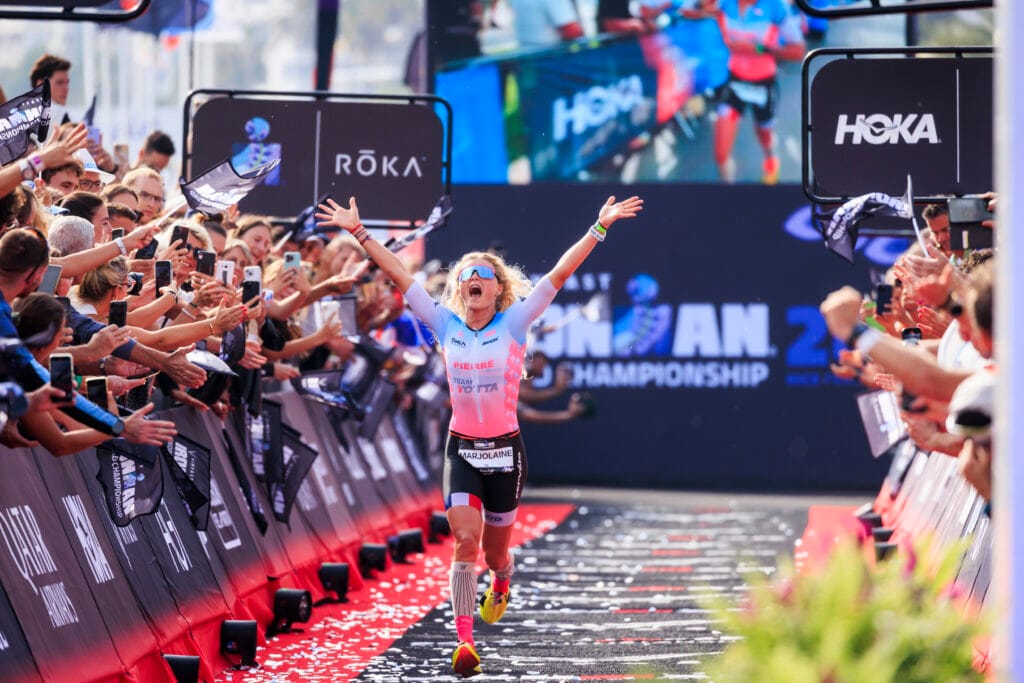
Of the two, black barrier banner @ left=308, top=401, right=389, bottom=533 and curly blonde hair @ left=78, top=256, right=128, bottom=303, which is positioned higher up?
curly blonde hair @ left=78, top=256, right=128, bottom=303

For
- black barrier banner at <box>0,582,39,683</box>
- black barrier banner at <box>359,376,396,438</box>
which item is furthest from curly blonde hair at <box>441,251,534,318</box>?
black barrier banner at <box>359,376,396,438</box>

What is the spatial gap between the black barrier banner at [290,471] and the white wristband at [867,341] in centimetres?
619

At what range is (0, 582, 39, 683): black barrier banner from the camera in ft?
21.5

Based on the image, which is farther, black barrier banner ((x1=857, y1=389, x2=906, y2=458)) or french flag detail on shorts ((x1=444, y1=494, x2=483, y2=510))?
black barrier banner ((x1=857, y1=389, x2=906, y2=458))

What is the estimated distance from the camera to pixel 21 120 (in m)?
7.83

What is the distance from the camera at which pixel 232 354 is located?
9586 mm

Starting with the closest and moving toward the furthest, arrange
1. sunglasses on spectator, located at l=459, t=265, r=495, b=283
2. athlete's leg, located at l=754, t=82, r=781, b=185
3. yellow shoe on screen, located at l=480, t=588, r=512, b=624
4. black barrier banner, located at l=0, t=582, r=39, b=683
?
black barrier banner, located at l=0, t=582, r=39, b=683
sunglasses on spectator, located at l=459, t=265, r=495, b=283
yellow shoe on screen, located at l=480, t=588, r=512, b=624
athlete's leg, located at l=754, t=82, r=781, b=185

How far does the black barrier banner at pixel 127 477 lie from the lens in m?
7.87

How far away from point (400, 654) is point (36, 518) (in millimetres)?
2634

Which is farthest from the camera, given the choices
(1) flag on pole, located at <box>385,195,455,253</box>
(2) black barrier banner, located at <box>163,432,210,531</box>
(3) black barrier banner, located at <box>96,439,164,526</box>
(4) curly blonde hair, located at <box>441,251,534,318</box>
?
(1) flag on pole, located at <box>385,195,455,253</box>

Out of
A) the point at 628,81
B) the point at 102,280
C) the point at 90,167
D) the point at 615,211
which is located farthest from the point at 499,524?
the point at 628,81

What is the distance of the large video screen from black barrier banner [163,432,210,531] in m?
13.1

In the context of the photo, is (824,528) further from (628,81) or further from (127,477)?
(127,477)

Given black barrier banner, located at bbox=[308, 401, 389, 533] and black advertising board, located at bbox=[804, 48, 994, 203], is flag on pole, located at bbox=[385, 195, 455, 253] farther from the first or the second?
black advertising board, located at bbox=[804, 48, 994, 203]
